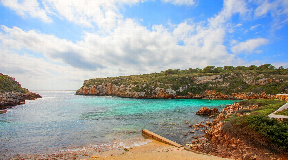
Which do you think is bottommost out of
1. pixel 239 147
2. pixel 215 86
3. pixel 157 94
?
pixel 239 147

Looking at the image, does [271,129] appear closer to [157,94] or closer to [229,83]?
[157,94]

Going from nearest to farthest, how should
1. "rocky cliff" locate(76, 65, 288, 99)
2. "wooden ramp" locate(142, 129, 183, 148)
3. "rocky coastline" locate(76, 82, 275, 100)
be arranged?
"wooden ramp" locate(142, 129, 183, 148), "rocky coastline" locate(76, 82, 275, 100), "rocky cliff" locate(76, 65, 288, 99)

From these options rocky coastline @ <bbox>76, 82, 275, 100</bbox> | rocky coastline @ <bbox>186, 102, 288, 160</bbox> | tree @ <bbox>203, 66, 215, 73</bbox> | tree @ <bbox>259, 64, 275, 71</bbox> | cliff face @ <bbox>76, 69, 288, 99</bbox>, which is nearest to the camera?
rocky coastline @ <bbox>186, 102, 288, 160</bbox>

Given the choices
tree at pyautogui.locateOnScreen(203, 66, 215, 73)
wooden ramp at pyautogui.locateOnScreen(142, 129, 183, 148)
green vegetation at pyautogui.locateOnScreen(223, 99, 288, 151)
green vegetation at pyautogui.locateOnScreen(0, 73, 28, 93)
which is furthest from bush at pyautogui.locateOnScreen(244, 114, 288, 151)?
tree at pyautogui.locateOnScreen(203, 66, 215, 73)

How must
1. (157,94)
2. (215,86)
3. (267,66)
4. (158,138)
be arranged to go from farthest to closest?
(267,66) < (157,94) < (215,86) < (158,138)

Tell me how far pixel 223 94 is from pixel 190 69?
187ft

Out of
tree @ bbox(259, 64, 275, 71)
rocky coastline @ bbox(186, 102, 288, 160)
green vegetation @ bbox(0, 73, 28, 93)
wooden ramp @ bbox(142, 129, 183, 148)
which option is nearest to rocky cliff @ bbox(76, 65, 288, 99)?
tree @ bbox(259, 64, 275, 71)

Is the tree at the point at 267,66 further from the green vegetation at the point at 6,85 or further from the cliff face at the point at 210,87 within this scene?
the green vegetation at the point at 6,85

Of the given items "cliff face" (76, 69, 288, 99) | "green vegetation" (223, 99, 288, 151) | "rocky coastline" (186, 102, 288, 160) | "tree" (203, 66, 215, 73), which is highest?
"tree" (203, 66, 215, 73)

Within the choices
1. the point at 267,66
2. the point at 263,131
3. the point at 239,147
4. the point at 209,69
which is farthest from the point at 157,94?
the point at 267,66

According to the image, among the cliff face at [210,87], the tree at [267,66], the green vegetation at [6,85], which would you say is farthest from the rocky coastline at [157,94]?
the tree at [267,66]

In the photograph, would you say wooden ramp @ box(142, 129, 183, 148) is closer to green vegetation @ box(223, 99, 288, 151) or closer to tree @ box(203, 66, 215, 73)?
green vegetation @ box(223, 99, 288, 151)

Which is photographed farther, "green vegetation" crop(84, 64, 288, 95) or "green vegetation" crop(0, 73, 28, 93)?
"green vegetation" crop(84, 64, 288, 95)

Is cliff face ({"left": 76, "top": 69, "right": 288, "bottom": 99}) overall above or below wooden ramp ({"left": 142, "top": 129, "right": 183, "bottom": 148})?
above
